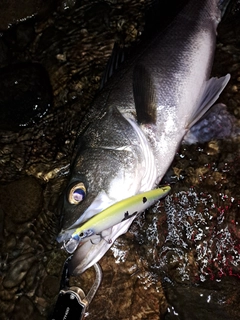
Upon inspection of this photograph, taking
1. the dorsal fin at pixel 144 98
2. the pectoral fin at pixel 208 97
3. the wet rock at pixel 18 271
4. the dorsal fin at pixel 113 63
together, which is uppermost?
the dorsal fin at pixel 113 63

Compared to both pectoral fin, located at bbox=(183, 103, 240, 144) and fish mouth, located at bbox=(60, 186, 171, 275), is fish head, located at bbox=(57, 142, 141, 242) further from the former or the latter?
pectoral fin, located at bbox=(183, 103, 240, 144)

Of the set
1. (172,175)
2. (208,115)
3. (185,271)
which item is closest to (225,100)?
(208,115)

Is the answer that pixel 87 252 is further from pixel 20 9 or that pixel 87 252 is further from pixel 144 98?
pixel 20 9

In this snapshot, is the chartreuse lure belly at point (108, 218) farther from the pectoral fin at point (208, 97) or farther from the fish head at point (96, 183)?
the pectoral fin at point (208, 97)

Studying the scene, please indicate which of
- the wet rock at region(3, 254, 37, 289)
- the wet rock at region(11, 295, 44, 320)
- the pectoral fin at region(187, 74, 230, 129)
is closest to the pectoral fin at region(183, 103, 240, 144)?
the pectoral fin at region(187, 74, 230, 129)

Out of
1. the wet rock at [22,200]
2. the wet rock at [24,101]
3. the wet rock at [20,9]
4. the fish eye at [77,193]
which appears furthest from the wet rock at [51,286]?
the wet rock at [20,9]

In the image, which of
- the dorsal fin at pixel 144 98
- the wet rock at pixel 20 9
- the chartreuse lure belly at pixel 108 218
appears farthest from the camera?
the wet rock at pixel 20 9
